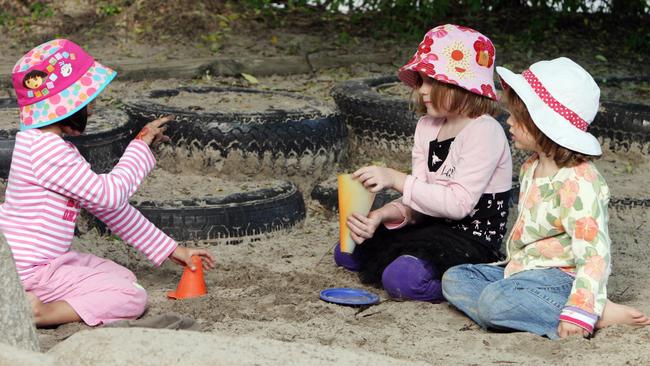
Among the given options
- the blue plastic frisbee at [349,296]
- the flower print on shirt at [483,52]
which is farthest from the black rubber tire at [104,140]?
the flower print on shirt at [483,52]

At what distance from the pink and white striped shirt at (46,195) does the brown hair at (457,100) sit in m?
1.21

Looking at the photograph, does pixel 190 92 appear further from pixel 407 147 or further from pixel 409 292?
pixel 409 292

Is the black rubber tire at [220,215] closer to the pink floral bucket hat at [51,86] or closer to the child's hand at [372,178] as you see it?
the child's hand at [372,178]

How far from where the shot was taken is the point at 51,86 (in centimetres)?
381

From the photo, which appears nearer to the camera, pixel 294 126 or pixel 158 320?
pixel 158 320

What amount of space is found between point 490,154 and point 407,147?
178 cm

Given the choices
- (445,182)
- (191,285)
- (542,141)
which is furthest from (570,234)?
(191,285)

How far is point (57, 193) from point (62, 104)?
31cm

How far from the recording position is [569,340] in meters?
3.53

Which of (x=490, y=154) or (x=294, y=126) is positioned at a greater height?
(x=490, y=154)

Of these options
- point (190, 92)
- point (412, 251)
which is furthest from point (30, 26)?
point (412, 251)

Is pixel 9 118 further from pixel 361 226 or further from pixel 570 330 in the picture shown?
pixel 570 330

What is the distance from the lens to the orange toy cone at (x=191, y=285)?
407 cm

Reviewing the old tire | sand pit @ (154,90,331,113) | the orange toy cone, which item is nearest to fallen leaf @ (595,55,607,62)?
sand pit @ (154,90,331,113)
